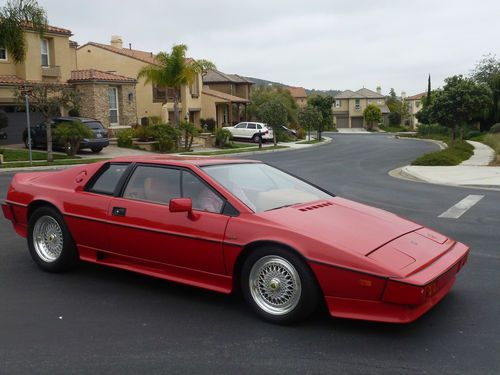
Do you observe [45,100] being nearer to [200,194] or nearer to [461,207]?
[461,207]

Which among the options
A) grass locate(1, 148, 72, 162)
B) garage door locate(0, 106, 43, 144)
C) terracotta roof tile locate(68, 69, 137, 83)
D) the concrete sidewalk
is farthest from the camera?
terracotta roof tile locate(68, 69, 137, 83)

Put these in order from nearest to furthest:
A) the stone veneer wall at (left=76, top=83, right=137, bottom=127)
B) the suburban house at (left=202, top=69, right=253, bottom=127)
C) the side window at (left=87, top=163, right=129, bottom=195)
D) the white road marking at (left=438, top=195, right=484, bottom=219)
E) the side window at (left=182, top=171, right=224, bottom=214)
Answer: the side window at (left=182, top=171, right=224, bottom=214) < the side window at (left=87, top=163, right=129, bottom=195) < the white road marking at (left=438, top=195, right=484, bottom=219) < the stone veneer wall at (left=76, top=83, right=137, bottom=127) < the suburban house at (left=202, top=69, right=253, bottom=127)

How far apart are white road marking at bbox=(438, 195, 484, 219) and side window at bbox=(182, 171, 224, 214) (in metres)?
6.07

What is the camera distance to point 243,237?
468 centimetres

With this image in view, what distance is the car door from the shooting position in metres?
4.88

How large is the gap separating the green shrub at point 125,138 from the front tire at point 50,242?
86.5 ft

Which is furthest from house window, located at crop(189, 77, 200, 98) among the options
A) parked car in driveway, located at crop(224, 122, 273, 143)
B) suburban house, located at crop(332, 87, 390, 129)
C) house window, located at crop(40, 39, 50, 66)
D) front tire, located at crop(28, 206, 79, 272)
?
suburban house, located at crop(332, 87, 390, 129)

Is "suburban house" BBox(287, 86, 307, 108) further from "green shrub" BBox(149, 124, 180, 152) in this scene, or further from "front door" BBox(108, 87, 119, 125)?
"green shrub" BBox(149, 124, 180, 152)

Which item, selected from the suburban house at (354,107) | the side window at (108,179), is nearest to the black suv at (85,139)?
the side window at (108,179)

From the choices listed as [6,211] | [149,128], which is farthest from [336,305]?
[149,128]

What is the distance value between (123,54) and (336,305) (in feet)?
135

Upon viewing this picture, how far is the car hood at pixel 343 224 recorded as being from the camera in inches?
175

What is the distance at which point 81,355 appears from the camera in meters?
4.05

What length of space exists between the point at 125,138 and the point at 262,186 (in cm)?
2765
